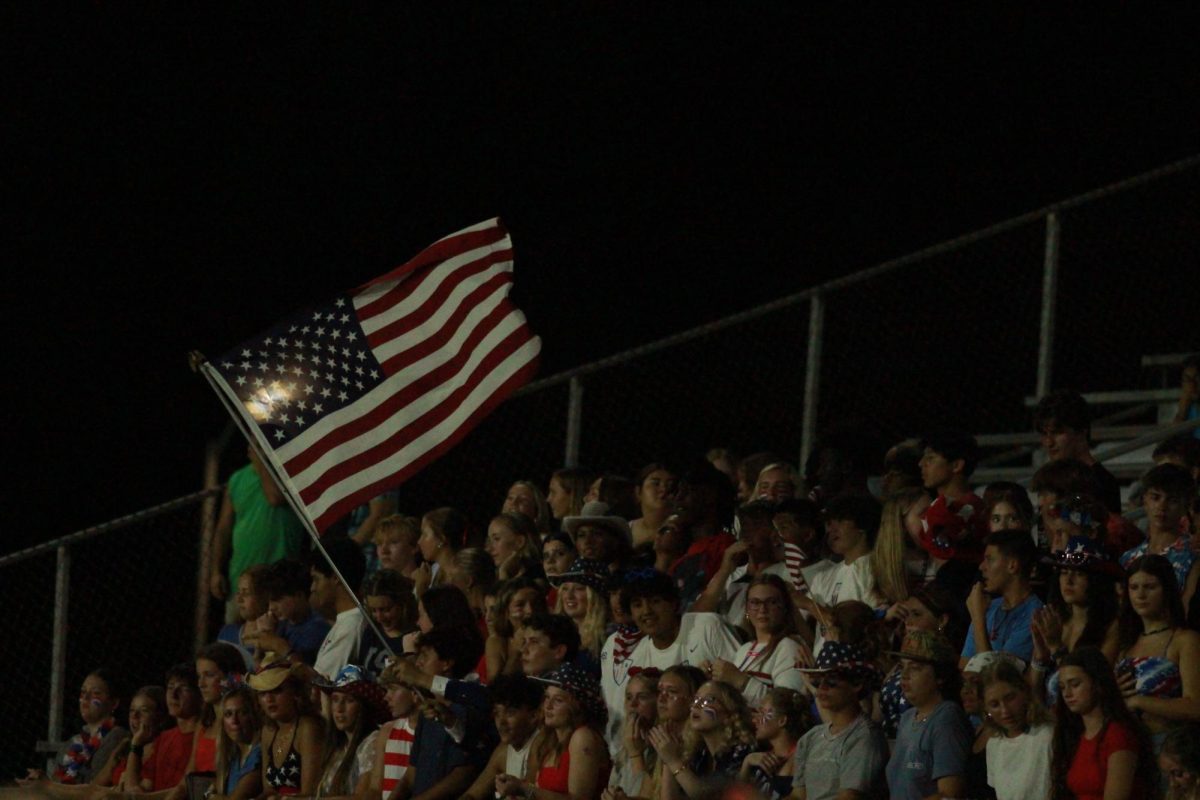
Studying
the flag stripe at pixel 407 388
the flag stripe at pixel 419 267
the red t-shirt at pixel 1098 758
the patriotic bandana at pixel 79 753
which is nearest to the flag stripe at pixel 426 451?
the flag stripe at pixel 407 388

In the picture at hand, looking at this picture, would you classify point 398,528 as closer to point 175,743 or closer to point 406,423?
point 175,743

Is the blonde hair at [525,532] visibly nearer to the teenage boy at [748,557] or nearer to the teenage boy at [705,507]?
the teenage boy at [705,507]

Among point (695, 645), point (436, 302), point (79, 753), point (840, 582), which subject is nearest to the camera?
point (436, 302)

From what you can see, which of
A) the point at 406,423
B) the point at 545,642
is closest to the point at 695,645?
the point at 545,642

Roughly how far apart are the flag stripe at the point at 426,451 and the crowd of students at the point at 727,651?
2.00 feet

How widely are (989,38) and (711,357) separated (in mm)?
5602

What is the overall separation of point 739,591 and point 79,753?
167 inches

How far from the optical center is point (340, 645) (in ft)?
39.9

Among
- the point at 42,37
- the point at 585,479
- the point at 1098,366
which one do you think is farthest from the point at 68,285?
the point at 1098,366

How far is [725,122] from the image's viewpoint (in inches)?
778

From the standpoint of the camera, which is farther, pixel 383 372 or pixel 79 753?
pixel 79 753

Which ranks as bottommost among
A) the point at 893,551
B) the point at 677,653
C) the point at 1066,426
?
the point at 677,653

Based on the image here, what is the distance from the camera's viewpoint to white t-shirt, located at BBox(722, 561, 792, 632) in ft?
35.3

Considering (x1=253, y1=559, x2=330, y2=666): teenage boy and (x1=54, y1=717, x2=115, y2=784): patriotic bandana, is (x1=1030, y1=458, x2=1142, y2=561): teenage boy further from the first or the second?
(x1=54, y1=717, x2=115, y2=784): patriotic bandana
